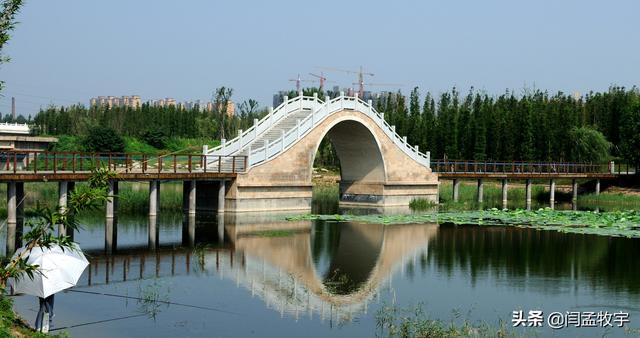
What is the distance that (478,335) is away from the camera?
15.5 m

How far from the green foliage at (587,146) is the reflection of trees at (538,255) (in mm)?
32408

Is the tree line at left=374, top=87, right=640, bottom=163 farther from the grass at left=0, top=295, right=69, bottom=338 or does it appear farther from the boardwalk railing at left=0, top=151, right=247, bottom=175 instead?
the grass at left=0, top=295, right=69, bottom=338

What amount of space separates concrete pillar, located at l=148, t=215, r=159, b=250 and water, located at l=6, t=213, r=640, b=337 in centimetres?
24

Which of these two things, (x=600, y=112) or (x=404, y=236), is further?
(x=600, y=112)

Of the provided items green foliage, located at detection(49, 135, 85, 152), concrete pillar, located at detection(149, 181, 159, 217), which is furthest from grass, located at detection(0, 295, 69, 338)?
green foliage, located at detection(49, 135, 85, 152)

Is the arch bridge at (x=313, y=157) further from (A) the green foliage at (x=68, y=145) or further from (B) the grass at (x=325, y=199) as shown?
(A) the green foliage at (x=68, y=145)

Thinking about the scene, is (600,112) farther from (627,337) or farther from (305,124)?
(627,337)

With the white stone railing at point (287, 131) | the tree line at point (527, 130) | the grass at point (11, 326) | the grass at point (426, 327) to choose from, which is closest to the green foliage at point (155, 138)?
the tree line at point (527, 130)

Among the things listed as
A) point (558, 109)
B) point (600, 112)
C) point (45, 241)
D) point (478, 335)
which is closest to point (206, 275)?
point (478, 335)

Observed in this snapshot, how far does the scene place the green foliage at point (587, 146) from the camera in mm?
64250

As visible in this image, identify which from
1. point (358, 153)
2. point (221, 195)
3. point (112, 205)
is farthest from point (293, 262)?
point (358, 153)

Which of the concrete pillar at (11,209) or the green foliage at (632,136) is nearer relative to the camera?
the concrete pillar at (11,209)

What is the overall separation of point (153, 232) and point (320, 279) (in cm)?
995

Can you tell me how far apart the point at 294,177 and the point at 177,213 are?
6044 millimetres
